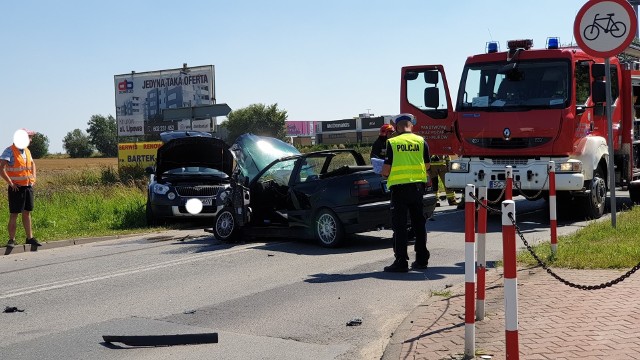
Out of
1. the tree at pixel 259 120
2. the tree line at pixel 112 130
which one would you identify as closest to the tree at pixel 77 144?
the tree line at pixel 112 130

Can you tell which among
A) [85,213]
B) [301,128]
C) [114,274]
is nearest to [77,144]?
[301,128]

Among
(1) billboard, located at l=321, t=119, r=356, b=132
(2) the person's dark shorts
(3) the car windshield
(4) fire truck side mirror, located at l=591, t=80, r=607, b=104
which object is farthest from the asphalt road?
(1) billboard, located at l=321, t=119, r=356, b=132

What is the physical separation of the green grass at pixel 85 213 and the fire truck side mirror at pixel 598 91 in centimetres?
946

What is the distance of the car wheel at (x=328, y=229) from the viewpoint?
1212cm

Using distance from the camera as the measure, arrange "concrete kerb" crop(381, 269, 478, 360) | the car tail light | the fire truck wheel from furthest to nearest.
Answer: the fire truck wheel → the car tail light → "concrete kerb" crop(381, 269, 478, 360)

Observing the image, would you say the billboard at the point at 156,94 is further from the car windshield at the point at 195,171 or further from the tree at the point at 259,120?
the tree at the point at 259,120

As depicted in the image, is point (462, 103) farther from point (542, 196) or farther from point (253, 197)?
point (253, 197)

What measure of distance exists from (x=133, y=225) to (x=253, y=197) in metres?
5.62

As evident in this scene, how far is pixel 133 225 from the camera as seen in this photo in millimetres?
17922

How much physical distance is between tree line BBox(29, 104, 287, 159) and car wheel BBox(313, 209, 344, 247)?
83.2 m

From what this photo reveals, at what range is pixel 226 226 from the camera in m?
13.5

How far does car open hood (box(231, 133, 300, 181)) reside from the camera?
13.7m

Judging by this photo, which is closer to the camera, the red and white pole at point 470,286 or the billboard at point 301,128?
the red and white pole at point 470,286

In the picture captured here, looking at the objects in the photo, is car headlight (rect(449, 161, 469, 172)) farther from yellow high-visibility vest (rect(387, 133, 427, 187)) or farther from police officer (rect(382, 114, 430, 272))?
yellow high-visibility vest (rect(387, 133, 427, 187))
